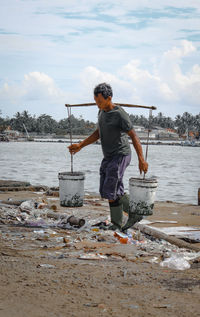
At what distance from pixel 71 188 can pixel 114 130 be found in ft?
3.75

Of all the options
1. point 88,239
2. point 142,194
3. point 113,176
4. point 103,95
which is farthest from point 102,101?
point 88,239

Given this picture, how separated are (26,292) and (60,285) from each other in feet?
1.01

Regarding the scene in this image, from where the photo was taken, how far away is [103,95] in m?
5.46

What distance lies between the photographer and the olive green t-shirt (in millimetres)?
5352

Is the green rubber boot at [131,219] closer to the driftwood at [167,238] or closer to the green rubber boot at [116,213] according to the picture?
the green rubber boot at [116,213]

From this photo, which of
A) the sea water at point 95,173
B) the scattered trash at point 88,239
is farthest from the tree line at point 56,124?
the scattered trash at point 88,239

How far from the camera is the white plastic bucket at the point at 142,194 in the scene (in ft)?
17.8

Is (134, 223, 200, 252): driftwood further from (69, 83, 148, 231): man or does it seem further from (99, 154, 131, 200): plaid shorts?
(99, 154, 131, 200): plaid shorts

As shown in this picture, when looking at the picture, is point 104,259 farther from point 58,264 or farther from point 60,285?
point 60,285

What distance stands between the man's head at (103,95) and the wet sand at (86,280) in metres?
→ 1.60

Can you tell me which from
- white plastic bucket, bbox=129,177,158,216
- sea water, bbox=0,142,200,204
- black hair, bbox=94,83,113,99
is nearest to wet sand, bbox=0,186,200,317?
white plastic bucket, bbox=129,177,158,216

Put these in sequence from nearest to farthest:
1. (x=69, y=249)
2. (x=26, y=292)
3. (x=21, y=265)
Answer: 1. (x=26, y=292)
2. (x=21, y=265)
3. (x=69, y=249)

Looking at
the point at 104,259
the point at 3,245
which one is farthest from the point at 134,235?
the point at 3,245

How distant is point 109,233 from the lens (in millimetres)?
5633
